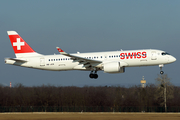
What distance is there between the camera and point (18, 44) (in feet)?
197

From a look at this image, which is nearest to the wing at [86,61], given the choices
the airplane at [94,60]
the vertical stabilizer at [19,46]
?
the airplane at [94,60]

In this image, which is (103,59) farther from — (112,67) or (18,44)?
(18,44)

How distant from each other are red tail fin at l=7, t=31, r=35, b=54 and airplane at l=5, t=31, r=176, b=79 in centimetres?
19

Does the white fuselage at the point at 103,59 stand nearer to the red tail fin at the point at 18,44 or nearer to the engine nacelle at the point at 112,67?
the engine nacelle at the point at 112,67

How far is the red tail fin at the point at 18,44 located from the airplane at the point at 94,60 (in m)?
0.19

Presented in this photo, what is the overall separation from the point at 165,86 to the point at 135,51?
44.0 m

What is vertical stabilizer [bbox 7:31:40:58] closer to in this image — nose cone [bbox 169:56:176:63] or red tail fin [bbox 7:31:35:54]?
red tail fin [bbox 7:31:35:54]

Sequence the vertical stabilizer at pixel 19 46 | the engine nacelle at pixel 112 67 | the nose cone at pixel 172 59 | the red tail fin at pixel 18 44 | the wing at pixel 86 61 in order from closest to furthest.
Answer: the engine nacelle at pixel 112 67, the nose cone at pixel 172 59, the wing at pixel 86 61, the vertical stabilizer at pixel 19 46, the red tail fin at pixel 18 44

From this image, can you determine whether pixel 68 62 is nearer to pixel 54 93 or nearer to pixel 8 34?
pixel 8 34

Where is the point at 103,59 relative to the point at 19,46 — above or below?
below

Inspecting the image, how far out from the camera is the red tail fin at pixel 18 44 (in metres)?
58.8

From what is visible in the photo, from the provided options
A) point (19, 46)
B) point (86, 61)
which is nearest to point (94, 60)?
point (86, 61)

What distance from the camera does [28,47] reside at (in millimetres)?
59188

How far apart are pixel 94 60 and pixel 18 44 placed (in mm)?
17117
